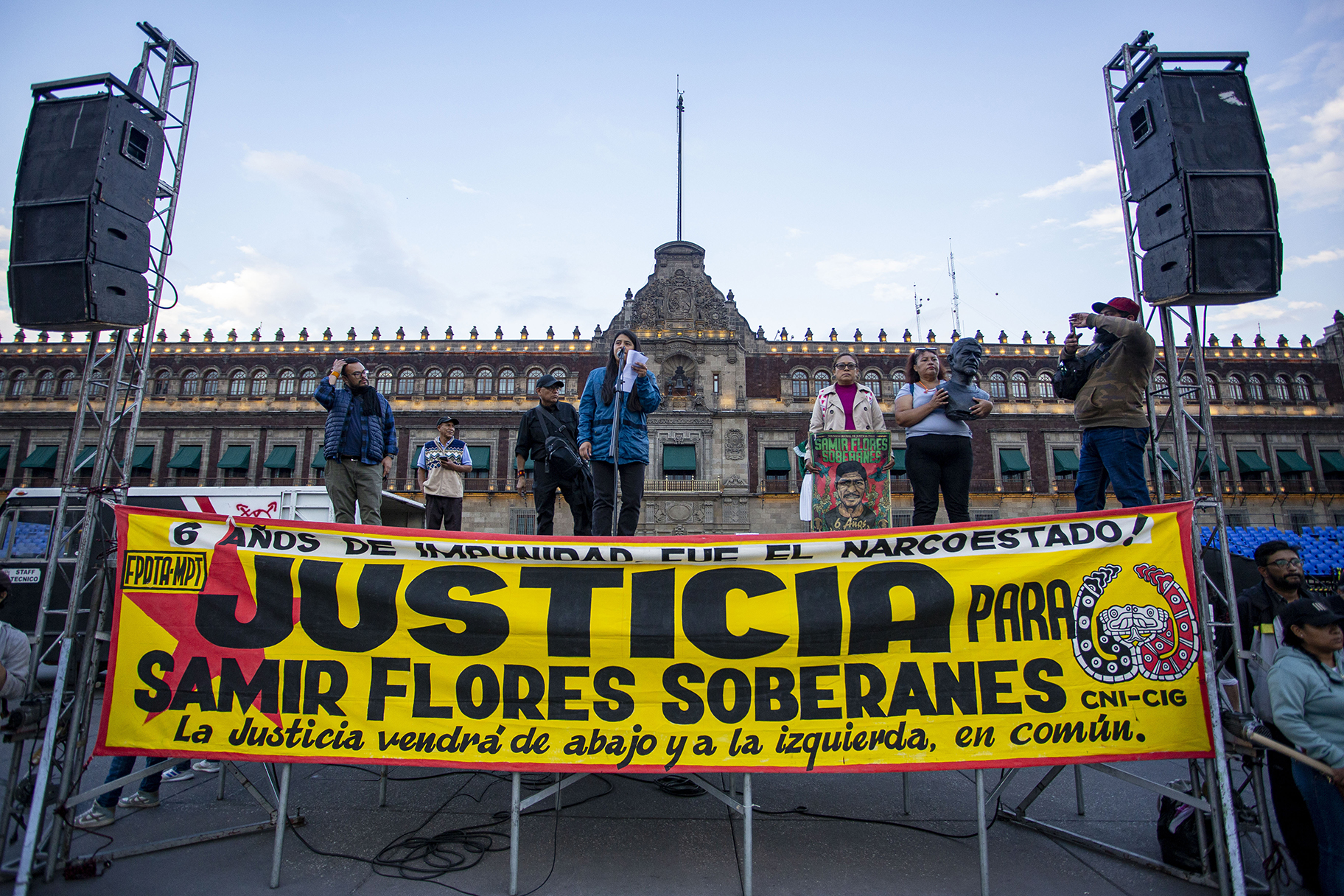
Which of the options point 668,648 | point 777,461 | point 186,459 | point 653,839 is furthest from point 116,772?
point 186,459

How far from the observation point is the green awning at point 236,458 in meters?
31.3

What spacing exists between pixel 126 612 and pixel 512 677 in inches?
89.1

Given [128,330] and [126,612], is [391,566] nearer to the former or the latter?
[126,612]

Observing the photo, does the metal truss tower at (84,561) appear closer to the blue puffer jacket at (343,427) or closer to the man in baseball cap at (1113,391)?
the blue puffer jacket at (343,427)

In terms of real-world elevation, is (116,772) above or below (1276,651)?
below

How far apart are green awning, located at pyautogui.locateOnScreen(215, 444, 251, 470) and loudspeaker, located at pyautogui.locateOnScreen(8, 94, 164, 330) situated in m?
32.2

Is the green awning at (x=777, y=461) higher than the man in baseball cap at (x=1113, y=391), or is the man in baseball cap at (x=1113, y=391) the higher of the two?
the green awning at (x=777, y=461)

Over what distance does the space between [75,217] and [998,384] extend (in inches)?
1401

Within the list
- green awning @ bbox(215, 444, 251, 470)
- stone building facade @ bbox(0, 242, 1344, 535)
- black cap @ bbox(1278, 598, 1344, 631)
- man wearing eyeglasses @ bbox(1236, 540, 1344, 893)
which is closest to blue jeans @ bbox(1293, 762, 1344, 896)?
man wearing eyeglasses @ bbox(1236, 540, 1344, 893)

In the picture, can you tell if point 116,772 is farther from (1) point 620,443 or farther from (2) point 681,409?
(2) point 681,409

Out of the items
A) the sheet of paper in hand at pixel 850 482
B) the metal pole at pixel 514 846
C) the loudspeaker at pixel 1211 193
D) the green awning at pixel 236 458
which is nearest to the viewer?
the metal pole at pixel 514 846

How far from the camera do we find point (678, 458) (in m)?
29.7

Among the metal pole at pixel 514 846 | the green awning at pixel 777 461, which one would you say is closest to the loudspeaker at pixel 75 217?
the metal pole at pixel 514 846

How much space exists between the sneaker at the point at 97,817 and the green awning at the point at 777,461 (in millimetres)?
27353
